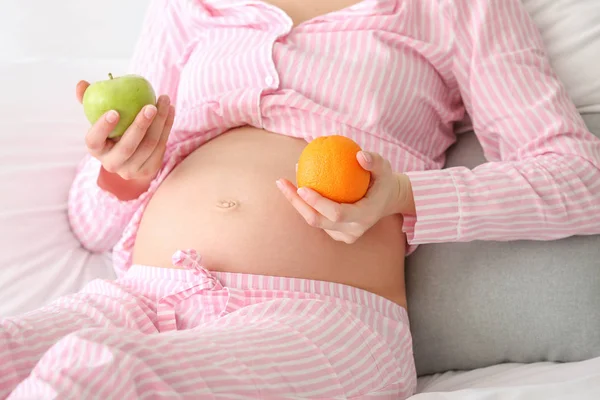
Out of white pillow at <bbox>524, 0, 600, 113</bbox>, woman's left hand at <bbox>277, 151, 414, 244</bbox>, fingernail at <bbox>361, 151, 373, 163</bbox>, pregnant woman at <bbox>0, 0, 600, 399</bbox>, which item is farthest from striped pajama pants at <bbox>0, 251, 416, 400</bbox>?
white pillow at <bbox>524, 0, 600, 113</bbox>

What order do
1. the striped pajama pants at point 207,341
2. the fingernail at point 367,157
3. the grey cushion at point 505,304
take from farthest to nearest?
the grey cushion at point 505,304
the fingernail at point 367,157
the striped pajama pants at point 207,341

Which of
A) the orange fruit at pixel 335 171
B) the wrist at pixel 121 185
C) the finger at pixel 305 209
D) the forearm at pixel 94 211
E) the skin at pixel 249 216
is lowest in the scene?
the forearm at pixel 94 211

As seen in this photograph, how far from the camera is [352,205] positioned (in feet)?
2.92

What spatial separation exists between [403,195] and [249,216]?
0.77ft

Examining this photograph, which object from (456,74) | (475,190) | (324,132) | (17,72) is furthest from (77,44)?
(475,190)

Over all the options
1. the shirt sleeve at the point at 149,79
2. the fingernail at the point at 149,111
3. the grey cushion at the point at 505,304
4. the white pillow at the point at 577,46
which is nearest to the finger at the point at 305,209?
the fingernail at the point at 149,111

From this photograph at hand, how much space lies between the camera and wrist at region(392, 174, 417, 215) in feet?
3.24

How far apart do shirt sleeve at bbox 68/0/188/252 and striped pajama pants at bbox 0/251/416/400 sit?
9.2 inches

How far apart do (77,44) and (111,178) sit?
2.37 ft

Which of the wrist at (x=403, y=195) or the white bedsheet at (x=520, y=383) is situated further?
the wrist at (x=403, y=195)

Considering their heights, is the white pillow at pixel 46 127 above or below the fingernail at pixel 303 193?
below

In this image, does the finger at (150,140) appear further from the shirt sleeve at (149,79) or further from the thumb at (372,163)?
the thumb at (372,163)

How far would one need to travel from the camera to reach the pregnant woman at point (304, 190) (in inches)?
34.9

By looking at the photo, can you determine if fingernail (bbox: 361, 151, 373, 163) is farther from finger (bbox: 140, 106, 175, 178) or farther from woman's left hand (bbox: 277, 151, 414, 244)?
finger (bbox: 140, 106, 175, 178)
